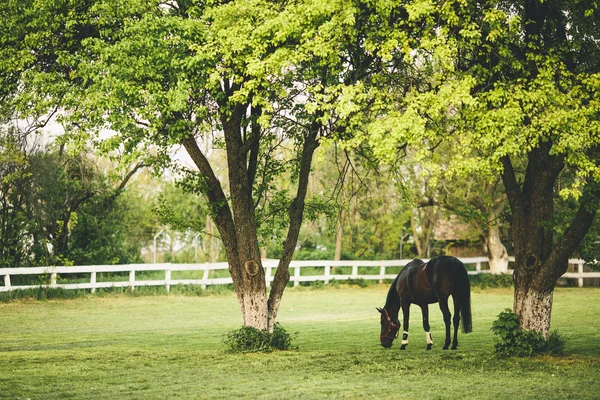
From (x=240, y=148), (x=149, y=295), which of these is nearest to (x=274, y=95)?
(x=240, y=148)

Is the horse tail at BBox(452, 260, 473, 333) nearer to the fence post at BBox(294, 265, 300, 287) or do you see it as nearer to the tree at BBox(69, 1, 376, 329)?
the tree at BBox(69, 1, 376, 329)

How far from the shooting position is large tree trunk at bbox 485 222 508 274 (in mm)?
35344

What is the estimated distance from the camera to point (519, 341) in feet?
45.3

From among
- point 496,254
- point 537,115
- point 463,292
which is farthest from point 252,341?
point 496,254

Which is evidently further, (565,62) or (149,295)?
(149,295)

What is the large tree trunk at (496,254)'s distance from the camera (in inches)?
1391

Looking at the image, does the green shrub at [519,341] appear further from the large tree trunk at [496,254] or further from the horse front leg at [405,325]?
the large tree trunk at [496,254]

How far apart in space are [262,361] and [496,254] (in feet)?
77.0

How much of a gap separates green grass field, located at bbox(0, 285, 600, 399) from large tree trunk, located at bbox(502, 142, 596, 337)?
1011mm

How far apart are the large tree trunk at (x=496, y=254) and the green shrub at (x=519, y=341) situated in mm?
21677

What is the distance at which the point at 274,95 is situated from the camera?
14578 millimetres

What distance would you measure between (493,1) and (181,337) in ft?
33.7

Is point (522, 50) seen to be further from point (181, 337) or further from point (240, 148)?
point (181, 337)

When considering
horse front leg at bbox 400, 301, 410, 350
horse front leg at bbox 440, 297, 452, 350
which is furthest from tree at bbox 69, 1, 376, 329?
horse front leg at bbox 440, 297, 452, 350
